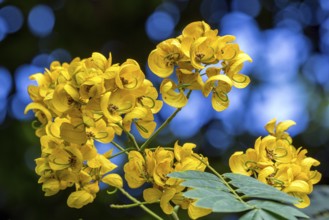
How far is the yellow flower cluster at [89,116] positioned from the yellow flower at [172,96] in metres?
0.03

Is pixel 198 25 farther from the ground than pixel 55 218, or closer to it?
farther from the ground

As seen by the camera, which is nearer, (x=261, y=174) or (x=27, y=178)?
(x=261, y=174)

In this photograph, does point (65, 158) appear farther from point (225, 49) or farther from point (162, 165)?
point (225, 49)

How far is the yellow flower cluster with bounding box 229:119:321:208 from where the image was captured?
108cm

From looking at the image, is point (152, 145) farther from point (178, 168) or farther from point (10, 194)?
point (178, 168)

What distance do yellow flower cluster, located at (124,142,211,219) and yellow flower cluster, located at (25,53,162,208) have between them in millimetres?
57

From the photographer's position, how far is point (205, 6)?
498cm

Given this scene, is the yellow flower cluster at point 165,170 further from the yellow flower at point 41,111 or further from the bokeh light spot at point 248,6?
the bokeh light spot at point 248,6

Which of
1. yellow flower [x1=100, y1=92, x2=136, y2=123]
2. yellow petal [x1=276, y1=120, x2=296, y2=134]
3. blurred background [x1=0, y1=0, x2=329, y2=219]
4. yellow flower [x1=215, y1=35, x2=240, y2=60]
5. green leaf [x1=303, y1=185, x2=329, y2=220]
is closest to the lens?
yellow flower [x1=100, y1=92, x2=136, y2=123]

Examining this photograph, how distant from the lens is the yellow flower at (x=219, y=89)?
105 cm

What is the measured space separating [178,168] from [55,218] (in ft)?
9.63

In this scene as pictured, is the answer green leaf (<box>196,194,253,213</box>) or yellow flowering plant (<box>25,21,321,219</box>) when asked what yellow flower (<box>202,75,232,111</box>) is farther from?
green leaf (<box>196,194,253,213</box>)

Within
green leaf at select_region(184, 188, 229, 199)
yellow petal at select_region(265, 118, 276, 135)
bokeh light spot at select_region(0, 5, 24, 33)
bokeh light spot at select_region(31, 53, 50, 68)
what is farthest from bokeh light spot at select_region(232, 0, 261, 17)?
green leaf at select_region(184, 188, 229, 199)

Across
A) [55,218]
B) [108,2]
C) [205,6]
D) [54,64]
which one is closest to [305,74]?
[205,6]
